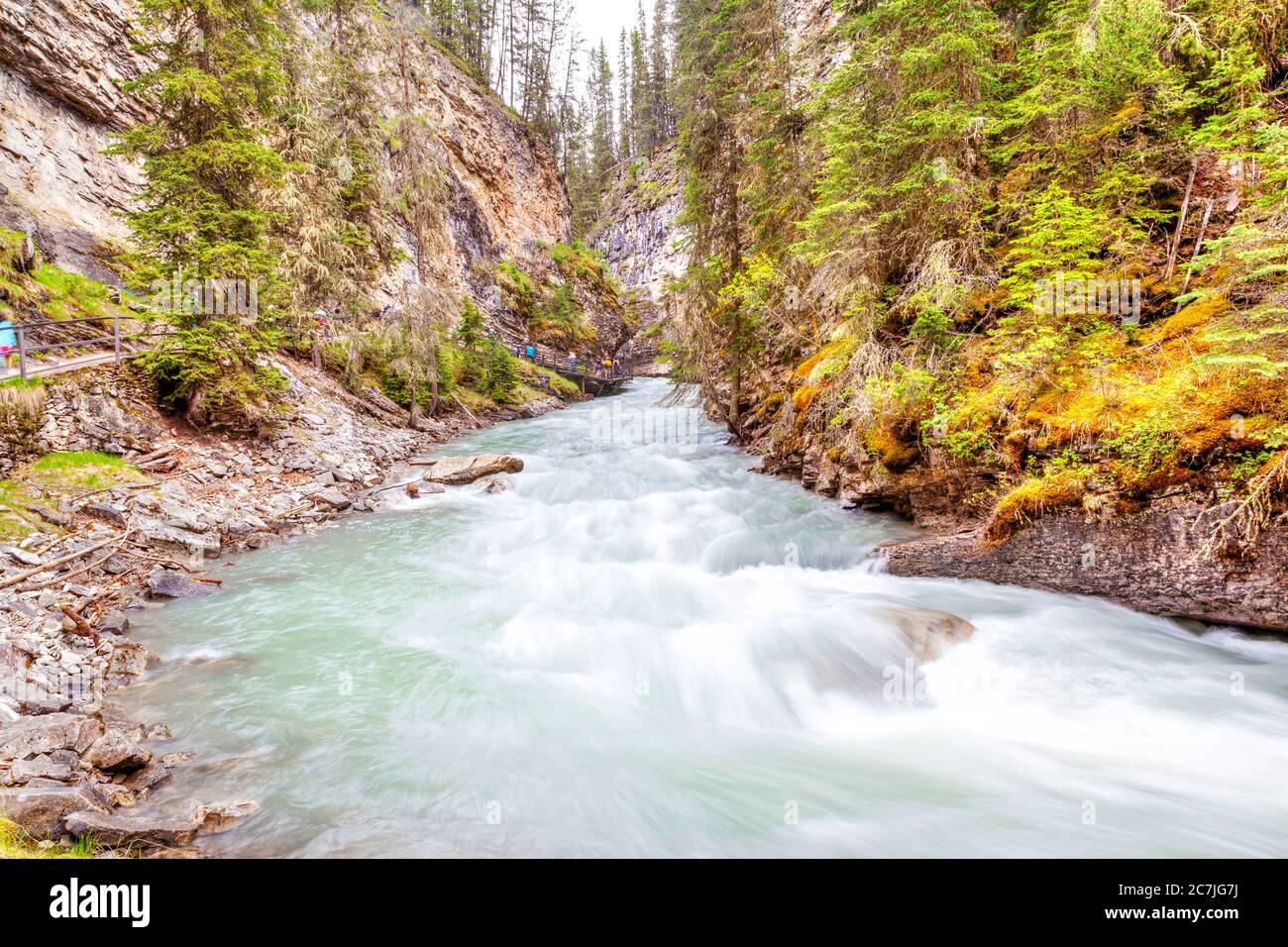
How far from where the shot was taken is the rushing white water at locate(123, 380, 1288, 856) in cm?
387

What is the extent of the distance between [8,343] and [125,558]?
20.0 ft

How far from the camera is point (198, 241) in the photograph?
32.7 ft

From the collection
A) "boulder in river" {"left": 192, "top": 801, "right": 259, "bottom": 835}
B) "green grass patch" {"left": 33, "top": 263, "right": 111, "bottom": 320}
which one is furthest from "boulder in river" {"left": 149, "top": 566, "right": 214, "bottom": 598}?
"green grass patch" {"left": 33, "top": 263, "right": 111, "bottom": 320}

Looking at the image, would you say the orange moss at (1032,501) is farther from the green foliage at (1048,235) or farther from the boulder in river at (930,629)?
the boulder in river at (930,629)

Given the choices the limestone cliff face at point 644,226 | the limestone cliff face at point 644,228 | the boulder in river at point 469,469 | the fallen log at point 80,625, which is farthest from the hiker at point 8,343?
the limestone cliff face at point 644,228

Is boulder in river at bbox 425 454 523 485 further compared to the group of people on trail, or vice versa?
the group of people on trail

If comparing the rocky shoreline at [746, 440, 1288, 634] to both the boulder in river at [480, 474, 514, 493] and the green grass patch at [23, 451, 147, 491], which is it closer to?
the boulder in river at [480, 474, 514, 493]

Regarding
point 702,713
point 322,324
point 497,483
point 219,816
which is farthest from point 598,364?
point 219,816

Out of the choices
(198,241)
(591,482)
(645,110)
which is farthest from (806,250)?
(645,110)

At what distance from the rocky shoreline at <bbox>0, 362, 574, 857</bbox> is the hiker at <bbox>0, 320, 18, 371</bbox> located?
103 centimetres

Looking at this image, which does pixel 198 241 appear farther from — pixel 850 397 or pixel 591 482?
pixel 850 397

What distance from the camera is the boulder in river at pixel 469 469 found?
543 inches

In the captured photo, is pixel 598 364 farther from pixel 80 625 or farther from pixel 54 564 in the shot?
pixel 80 625
